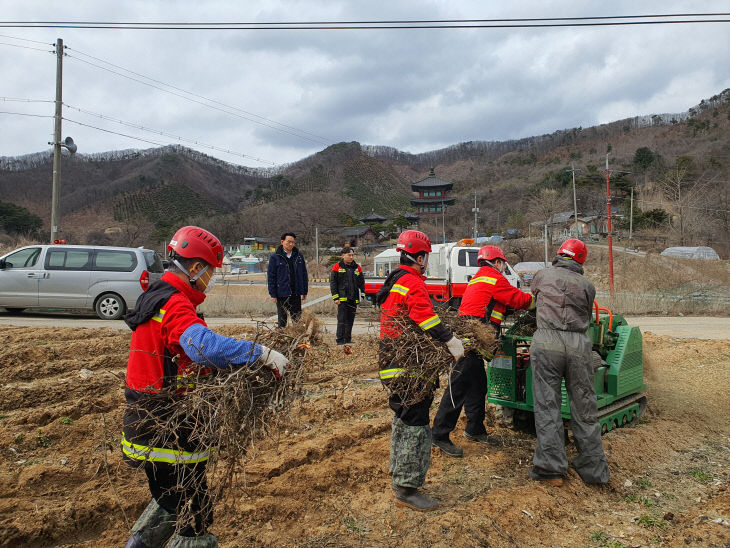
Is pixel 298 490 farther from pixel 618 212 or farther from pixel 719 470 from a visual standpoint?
pixel 618 212

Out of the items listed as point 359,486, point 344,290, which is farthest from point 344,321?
point 359,486

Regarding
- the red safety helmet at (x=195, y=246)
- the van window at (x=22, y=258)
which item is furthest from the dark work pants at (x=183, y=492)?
the van window at (x=22, y=258)

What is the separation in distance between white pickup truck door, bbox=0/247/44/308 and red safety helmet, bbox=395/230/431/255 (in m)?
12.1

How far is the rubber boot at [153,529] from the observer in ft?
8.75

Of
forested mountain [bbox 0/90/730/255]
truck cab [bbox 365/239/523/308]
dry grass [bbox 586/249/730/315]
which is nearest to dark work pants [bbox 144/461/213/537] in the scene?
truck cab [bbox 365/239/523/308]

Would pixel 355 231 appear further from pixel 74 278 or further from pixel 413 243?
pixel 413 243

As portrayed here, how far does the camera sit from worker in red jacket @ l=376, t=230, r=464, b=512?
3.75 m

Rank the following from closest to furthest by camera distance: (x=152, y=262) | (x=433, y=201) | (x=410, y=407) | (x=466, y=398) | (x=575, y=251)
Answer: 1. (x=410, y=407)
2. (x=575, y=251)
3. (x=466, y=398)
4. (x=152, y=262)
5. (x=433, y=201)

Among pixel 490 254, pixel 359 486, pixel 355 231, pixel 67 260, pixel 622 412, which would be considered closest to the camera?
pixel 359 486

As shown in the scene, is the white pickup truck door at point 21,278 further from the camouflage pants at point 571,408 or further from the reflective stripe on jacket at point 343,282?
the camouflage pants at point 571,408

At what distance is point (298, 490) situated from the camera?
4051 millimetres

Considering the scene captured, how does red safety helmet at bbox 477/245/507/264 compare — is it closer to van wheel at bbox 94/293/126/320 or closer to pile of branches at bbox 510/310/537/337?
pile of branches at bbox 510/310/537/337

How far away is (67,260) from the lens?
13.1 metres

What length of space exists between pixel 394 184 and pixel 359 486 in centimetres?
12615
